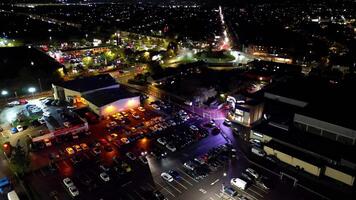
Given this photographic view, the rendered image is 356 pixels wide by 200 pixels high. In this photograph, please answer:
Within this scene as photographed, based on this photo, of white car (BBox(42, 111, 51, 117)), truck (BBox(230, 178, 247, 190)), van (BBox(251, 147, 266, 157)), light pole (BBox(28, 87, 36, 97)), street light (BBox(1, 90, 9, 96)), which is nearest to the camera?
truck (BBox(230, 178, 247, 190))

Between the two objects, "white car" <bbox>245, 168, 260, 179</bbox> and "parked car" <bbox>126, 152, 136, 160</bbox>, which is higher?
"parked car" <bbox>126, 152, 136, 160</bbox>

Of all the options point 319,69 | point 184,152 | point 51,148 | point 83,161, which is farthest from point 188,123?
point 319,69

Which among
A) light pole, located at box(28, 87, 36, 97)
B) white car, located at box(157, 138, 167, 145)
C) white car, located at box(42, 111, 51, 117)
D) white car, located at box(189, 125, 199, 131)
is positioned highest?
light pole, located at box(28, 87, 36, 97)

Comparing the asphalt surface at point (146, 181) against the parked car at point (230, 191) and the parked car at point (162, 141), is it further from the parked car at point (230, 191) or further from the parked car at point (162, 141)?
the parked car at point (162, 141)

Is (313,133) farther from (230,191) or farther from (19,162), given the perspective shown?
(19,162)

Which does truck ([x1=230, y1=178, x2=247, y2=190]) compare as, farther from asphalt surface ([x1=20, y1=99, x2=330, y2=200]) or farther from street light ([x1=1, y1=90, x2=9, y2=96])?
street light ([x1=1, y1=90, x2=9, y2=96])

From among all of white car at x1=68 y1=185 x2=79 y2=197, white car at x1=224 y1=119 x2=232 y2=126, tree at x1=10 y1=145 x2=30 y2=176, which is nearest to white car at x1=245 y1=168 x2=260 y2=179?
white car at x1=224 y1=119 x2=232 y2=126
